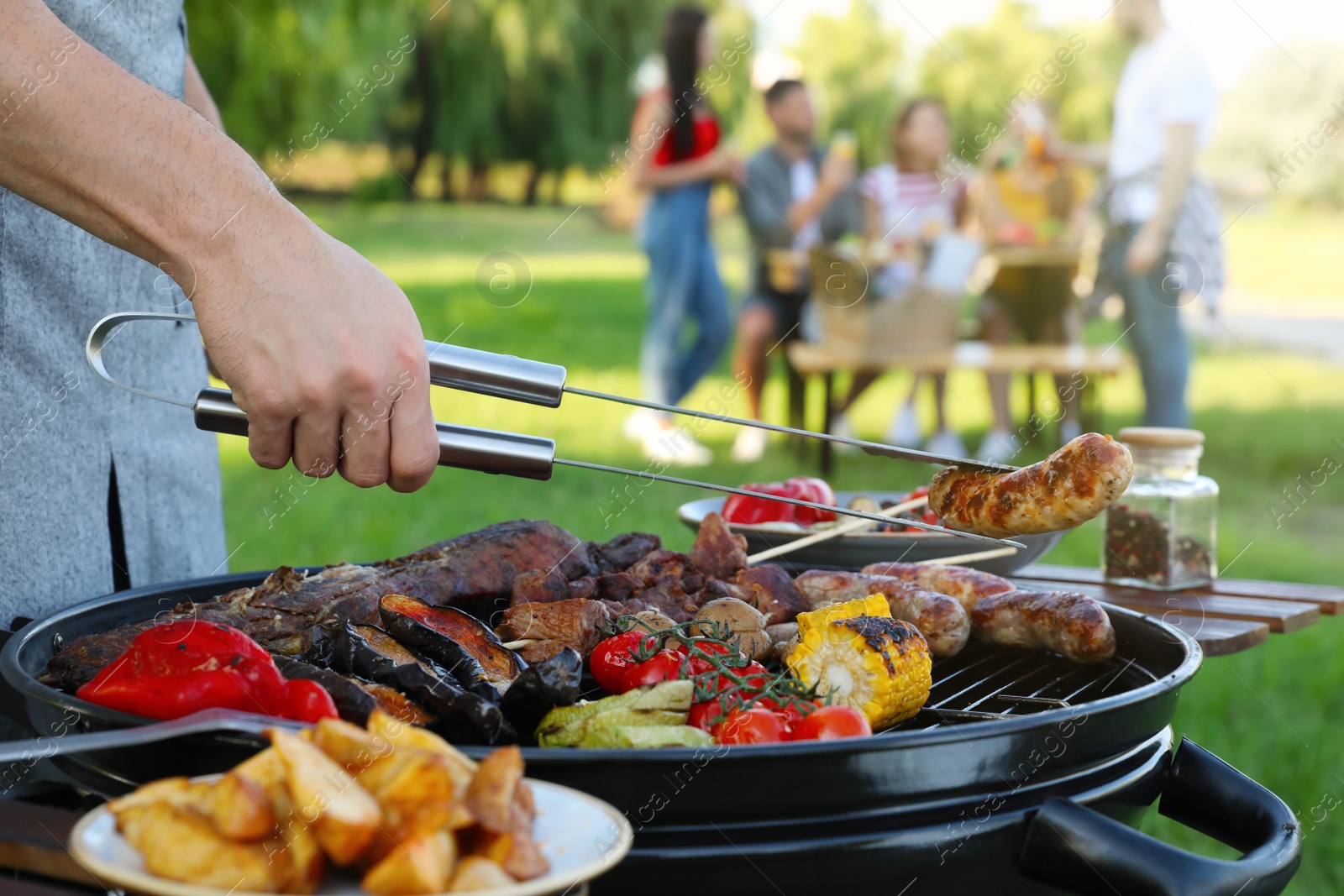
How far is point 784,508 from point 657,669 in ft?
4.57

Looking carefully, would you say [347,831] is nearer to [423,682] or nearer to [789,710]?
[423,682]

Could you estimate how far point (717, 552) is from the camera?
7.61 ft

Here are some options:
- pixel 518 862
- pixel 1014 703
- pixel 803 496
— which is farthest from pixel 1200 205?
pixel 518 862

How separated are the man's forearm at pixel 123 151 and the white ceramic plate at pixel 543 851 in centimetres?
70

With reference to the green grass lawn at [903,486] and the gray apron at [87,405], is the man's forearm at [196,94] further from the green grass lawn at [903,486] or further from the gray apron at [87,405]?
the green grass lawn at [903,486]

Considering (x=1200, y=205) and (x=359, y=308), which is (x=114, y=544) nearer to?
(x=359, y=308)

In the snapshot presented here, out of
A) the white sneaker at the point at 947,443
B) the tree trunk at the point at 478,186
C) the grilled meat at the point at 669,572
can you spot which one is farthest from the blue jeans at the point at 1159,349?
the tree trunk at the point at 478,186

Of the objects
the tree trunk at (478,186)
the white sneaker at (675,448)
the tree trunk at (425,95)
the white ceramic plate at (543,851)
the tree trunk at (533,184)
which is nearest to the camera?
the white ceramic plate at (543,851)

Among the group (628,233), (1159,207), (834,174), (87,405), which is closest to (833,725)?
(87,405)

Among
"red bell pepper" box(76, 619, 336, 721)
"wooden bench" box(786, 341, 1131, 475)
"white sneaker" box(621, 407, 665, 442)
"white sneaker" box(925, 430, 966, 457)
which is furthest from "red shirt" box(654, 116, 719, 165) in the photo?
"red bell pepper" box(76, 619, 336, 721)

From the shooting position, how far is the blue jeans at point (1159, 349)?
6625mm

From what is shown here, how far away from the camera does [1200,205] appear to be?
6.77 m

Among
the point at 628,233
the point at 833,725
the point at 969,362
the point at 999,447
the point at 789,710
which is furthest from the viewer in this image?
the point at 628,233

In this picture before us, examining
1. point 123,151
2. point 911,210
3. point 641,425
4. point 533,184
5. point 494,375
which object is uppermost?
point 533,184
